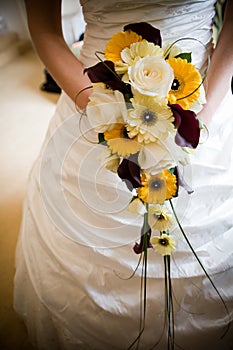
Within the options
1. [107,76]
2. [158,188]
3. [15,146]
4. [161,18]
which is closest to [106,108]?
[107,76]

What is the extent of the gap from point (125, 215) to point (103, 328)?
270 millimetres

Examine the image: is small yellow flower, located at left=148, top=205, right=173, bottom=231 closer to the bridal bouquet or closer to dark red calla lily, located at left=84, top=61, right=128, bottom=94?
the bridal bouquet

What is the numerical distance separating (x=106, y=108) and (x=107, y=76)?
0.19ft

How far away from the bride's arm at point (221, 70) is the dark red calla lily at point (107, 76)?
322mm

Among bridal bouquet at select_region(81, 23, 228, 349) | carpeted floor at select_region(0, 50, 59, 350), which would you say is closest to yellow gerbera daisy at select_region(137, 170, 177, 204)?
bridal bouquet at select_region(81, 23, 228, 349)

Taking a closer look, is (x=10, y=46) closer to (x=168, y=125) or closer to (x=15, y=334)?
(x=15, y=334)

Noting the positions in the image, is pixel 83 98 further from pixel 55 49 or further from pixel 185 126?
pixel 185 126

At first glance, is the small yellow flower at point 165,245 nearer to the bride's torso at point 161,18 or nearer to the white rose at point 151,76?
the white rose at point 151,76

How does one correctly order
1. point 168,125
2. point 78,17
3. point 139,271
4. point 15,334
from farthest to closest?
point 78,17 → point 15,334 → point 139,271 → point 168,125

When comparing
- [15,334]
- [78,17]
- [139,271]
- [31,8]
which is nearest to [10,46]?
[78,17]

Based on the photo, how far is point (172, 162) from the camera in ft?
1.57

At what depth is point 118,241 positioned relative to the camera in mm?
704

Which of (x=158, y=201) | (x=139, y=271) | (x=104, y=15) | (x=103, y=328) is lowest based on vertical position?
(x=103, y=328)

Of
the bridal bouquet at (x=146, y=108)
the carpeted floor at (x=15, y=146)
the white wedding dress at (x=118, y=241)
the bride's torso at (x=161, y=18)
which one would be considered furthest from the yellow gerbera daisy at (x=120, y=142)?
the carpeted floor at (x=15, y=146)
